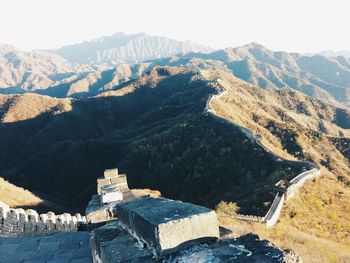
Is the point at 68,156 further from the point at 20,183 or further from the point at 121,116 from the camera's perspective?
the point at 121,116

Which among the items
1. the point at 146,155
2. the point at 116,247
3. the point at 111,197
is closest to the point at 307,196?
the point at 111,197

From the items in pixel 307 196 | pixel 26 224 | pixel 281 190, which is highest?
pixel 26 224

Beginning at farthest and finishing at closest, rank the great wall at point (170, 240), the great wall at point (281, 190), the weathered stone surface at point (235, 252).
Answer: the great wall at point (281, 190) → the great wall at point (170, 240) → the weathered stone surface at point (235, 252)

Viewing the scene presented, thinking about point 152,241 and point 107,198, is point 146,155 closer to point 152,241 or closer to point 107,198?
point 107,198

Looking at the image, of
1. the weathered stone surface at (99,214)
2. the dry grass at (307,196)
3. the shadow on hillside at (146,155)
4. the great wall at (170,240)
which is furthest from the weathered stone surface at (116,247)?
the shadow on hillside at (146,155)

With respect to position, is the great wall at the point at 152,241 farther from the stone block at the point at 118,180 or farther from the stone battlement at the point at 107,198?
the stone block at the point at 118,180
